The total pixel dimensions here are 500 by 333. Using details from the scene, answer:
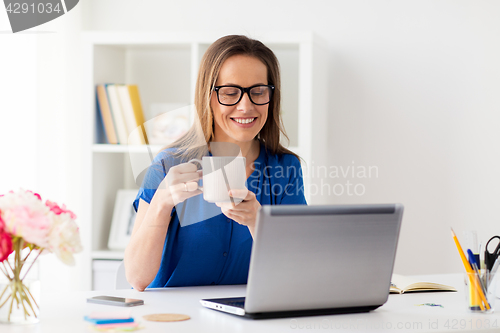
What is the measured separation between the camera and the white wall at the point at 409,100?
2535 millimetres

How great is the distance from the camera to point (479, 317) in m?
1.07

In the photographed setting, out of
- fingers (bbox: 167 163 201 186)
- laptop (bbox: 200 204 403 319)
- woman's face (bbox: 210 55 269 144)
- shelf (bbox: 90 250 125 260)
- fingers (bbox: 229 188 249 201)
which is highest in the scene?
woman's face (bbox: 210 55 269 144)

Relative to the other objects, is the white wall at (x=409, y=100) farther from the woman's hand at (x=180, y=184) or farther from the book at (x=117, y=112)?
the woman's hand at (x=180, y=184)

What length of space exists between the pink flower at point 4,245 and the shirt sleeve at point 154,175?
0.56 m

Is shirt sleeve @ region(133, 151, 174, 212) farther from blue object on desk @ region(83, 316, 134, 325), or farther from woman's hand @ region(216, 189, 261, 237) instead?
blue object on desk @ region(83, 316, 134, 325)

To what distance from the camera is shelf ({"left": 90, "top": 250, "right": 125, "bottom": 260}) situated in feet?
7.81

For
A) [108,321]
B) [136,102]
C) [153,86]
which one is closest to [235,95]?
[108,321]

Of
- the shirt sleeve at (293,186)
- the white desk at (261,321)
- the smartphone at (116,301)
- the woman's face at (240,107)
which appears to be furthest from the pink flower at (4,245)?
the shirt sleeve at (293,186)

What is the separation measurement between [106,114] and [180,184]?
4.20 ft

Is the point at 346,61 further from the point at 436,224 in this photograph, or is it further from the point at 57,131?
the point at 57,131

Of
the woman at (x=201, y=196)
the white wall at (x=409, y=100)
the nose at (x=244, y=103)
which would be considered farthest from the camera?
the white wall at (x=409, y=100)

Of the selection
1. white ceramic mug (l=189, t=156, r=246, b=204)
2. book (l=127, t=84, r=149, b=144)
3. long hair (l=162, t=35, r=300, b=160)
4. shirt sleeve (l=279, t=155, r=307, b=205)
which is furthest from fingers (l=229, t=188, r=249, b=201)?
book (l=127, t=84, r=149, b=144)

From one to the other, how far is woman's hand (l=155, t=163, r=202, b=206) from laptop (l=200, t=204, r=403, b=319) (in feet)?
0.98

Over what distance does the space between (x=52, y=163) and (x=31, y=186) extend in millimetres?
182
